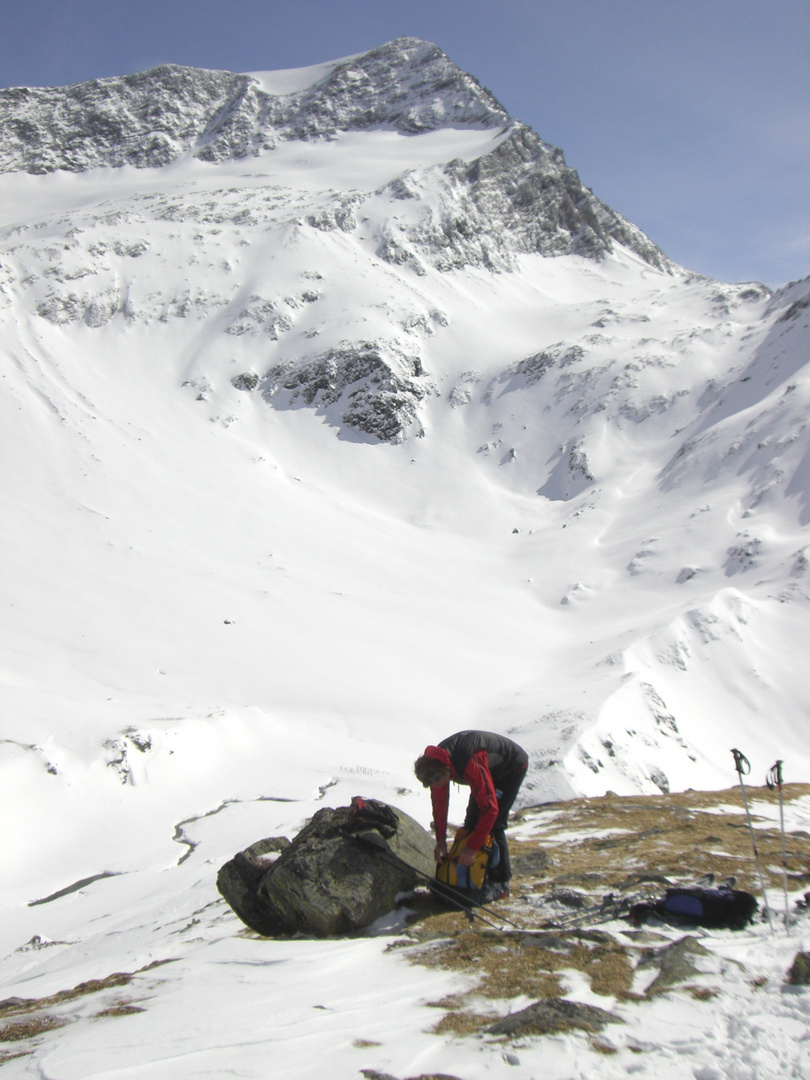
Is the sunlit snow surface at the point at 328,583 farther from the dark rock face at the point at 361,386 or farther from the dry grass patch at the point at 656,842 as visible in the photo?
the dry grass patch at the point at 656,842

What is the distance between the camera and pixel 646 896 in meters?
6.38

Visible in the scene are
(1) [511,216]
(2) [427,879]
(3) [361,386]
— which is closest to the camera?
(2) [427,879]

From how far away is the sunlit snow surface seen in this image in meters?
5.19

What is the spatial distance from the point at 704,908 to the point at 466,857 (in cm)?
211

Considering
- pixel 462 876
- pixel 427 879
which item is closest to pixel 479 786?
pixel 462 876

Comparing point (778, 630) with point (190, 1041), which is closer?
point (190, 1041)

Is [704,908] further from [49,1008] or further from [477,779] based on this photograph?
[49,1008]

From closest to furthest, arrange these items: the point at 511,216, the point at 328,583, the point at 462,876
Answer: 1. the point at 462,876
2. the point at 328,583
3. the point at 511,216

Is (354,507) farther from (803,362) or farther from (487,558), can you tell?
(803,362)

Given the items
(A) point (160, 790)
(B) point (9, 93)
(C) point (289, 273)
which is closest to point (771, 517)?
(A) point (160, 790)

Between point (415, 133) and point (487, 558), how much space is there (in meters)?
109

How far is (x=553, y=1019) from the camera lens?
3.89 meters

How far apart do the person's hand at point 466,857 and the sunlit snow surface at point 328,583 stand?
1.16 m

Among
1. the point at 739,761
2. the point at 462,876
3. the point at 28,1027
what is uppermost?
the point at 739,761
